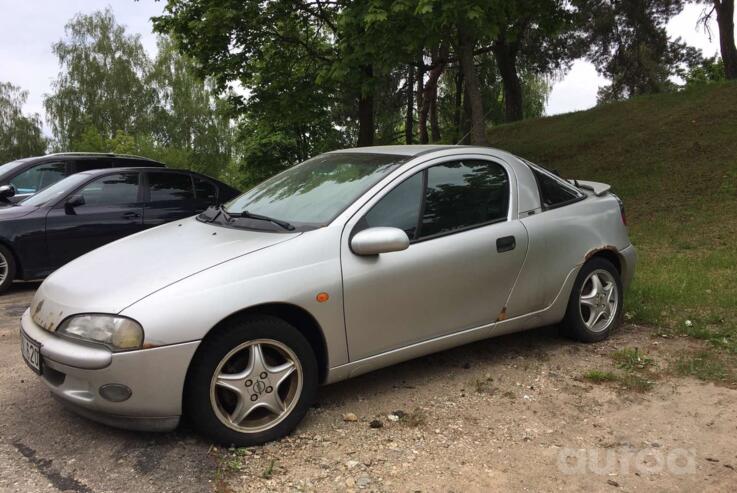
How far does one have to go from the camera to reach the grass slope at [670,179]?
18.6 ft

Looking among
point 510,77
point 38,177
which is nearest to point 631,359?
point 38,177

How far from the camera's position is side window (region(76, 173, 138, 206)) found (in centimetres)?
740

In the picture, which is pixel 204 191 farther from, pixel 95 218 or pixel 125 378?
Answer: pixel 125 378

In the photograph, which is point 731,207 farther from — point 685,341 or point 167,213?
point 167,213

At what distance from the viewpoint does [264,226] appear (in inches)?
149

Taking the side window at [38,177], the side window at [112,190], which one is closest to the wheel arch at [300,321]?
the side window at [112,190]

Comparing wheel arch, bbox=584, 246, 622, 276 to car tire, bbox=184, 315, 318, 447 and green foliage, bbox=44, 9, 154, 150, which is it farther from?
green foliage, bbox=44, 9, 154, 150

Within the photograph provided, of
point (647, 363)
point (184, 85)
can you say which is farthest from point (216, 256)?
point (184, 85)

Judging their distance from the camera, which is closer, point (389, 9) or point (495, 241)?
point (495, 241)

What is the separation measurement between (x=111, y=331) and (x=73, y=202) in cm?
487

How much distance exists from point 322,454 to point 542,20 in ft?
41.2

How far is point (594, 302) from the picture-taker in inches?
190

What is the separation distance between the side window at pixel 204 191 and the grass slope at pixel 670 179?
5250mm

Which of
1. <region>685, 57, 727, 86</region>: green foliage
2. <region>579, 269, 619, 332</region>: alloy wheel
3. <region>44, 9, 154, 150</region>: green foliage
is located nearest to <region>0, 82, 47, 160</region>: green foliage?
<region>44, 9, 154, 150</region>: green foliage
